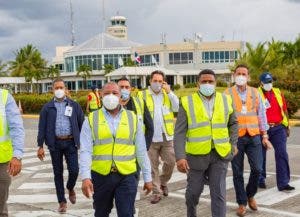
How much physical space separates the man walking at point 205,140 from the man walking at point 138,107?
1.37 metres

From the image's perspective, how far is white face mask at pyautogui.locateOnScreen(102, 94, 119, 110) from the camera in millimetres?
5242

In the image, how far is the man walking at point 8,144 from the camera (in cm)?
569

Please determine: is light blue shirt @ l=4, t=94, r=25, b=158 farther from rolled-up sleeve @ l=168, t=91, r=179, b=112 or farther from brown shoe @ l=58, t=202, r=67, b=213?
rolled-up sleeve @ l=168, t=91, r=179, b=112

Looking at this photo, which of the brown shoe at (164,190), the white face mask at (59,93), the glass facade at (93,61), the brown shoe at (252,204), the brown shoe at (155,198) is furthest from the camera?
the glass facade at (93,61)

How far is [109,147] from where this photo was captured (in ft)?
17.1

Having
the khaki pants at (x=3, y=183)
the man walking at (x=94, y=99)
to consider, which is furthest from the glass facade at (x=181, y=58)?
the khaki pants at (x=3, y=183)

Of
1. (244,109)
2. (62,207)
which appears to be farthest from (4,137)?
(244,109)

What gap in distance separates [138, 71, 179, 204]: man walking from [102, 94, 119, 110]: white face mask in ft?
9.79

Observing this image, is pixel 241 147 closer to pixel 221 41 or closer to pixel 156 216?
pixel 156 216

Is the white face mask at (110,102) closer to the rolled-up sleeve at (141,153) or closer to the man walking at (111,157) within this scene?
the man walking at (111,157)

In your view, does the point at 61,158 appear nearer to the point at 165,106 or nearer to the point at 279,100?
the point at 165,106

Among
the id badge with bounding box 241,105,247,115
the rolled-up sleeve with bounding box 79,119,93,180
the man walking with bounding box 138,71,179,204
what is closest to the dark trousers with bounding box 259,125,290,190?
the id badge with bounding box 241,105,247,115

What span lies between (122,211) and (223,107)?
1.88 metres

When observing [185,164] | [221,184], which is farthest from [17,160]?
[221,184]
